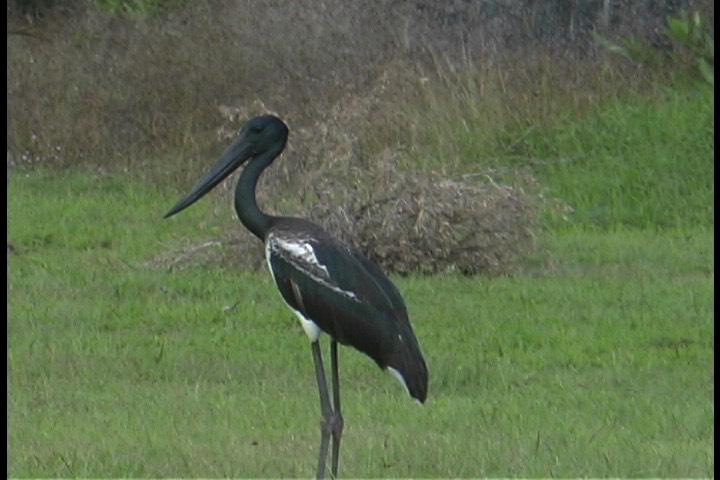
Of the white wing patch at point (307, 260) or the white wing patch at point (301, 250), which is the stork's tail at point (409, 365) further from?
the white wing patch at point (301, 250)

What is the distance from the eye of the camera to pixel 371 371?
8031 mm

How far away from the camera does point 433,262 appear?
10.8 m

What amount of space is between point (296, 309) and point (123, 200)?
8249mm

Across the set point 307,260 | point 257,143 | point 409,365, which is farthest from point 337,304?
point 257,143

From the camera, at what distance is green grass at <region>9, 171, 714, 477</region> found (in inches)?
249

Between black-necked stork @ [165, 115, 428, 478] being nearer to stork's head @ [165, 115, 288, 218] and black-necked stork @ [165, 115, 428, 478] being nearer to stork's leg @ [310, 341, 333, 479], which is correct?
stork's leg @ [310, 341, 333, 479]

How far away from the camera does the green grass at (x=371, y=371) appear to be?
6.31 meters

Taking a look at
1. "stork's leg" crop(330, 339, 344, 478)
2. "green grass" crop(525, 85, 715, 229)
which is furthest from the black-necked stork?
"green grass" crop(525, 85, 715, 229)

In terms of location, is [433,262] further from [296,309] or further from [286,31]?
[286,31]

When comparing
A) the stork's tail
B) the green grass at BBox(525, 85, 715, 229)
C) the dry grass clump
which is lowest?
the green grass at BBox(525, 85, 715, 229)

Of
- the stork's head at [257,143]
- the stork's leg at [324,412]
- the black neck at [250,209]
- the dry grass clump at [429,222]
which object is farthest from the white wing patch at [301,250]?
the dry grass clump at [429,222]

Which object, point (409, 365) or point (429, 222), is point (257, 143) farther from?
point (429, 222)

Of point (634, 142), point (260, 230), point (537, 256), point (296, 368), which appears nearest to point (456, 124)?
point (634, 142)

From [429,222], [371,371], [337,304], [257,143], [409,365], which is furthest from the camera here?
[429,222]
